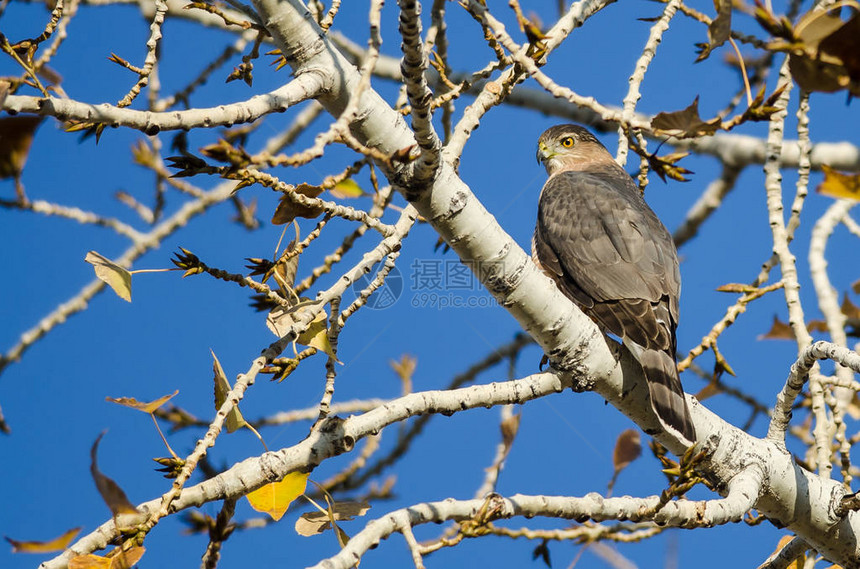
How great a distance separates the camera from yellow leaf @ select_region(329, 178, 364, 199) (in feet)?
11.1

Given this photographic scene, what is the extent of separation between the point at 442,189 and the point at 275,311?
70 cm

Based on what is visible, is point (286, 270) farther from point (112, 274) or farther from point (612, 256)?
point (612, 256)

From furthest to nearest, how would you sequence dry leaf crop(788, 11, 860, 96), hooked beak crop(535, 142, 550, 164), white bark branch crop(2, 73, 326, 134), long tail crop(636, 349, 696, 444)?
hooked beak crop(535, 142, 550, 164) → long tail crop(636, 349, 696, 444) → white bark branch crop(2, 73, 326, 134) → dry leaf crop(788, 11, 860, 96)

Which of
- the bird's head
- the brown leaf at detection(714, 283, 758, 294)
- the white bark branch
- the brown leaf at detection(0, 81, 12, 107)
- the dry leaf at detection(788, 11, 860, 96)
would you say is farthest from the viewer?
the bird's head

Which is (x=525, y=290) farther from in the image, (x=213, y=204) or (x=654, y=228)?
(x=213, y=204)

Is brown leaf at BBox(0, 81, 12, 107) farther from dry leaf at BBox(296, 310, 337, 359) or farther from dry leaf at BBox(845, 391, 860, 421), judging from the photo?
dry leaf at BBox(845, 391, 860, 421)

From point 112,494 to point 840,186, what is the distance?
1753 millimetres

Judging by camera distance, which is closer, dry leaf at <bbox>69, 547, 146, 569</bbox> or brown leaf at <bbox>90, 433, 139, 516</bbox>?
brown leaf at <bbox>90, 433, 139, 516</bbox>

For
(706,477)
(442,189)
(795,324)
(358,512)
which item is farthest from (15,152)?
(795,324)

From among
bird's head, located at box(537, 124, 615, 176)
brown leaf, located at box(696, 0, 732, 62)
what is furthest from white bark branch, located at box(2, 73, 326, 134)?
bird's head, located at box(537, 124, 615, 176)

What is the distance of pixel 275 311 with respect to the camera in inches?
93.8

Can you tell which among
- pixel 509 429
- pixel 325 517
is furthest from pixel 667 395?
pixel 325 517

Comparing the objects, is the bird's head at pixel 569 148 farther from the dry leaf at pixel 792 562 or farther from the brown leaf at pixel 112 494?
the brown leaf at pixel 112 494

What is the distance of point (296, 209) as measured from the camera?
2.38 meters
